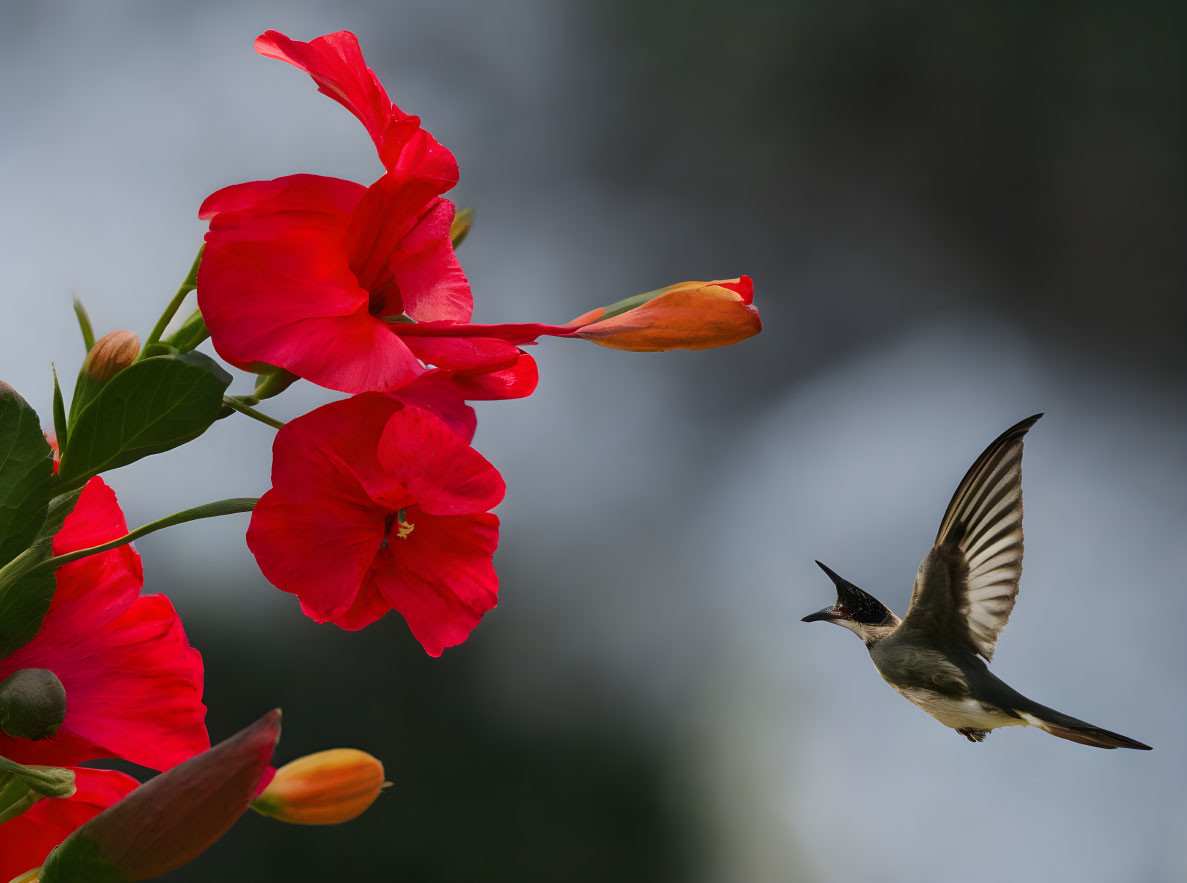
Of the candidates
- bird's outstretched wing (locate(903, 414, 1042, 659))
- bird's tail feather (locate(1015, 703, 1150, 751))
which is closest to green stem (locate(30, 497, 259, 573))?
bird's outstretched wing (locate(903, 414, 1042, 659))

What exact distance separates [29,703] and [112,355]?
0.27ft

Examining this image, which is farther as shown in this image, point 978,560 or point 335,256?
point 978,560

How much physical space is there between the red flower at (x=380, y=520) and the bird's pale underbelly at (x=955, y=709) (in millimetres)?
556

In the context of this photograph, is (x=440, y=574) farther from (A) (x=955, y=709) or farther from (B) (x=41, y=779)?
(A) (x=955, y=709)

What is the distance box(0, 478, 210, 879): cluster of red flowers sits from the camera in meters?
0.28

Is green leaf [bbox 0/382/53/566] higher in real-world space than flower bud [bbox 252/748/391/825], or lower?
higher

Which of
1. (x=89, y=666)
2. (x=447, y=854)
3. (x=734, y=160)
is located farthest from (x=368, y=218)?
(x=734, y=160)

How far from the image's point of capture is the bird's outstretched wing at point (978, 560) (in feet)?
1.91

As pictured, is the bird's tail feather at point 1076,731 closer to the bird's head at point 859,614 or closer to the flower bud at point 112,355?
the bird's head at point 859,614

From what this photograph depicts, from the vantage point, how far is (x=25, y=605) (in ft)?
0.80

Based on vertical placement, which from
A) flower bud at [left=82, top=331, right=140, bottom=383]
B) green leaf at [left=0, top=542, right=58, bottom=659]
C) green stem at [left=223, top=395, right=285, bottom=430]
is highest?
flower bud at [left=82, top=331, right=140, bottom=383]

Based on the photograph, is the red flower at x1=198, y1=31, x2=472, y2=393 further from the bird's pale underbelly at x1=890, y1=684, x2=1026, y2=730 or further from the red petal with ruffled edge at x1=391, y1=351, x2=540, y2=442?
the bird's pale underbelly at x1=890, y1=684, x2=1026, y2=730

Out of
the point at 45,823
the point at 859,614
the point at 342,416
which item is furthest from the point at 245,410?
the point at 859,614

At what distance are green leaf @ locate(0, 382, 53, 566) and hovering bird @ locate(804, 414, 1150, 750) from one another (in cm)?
53
